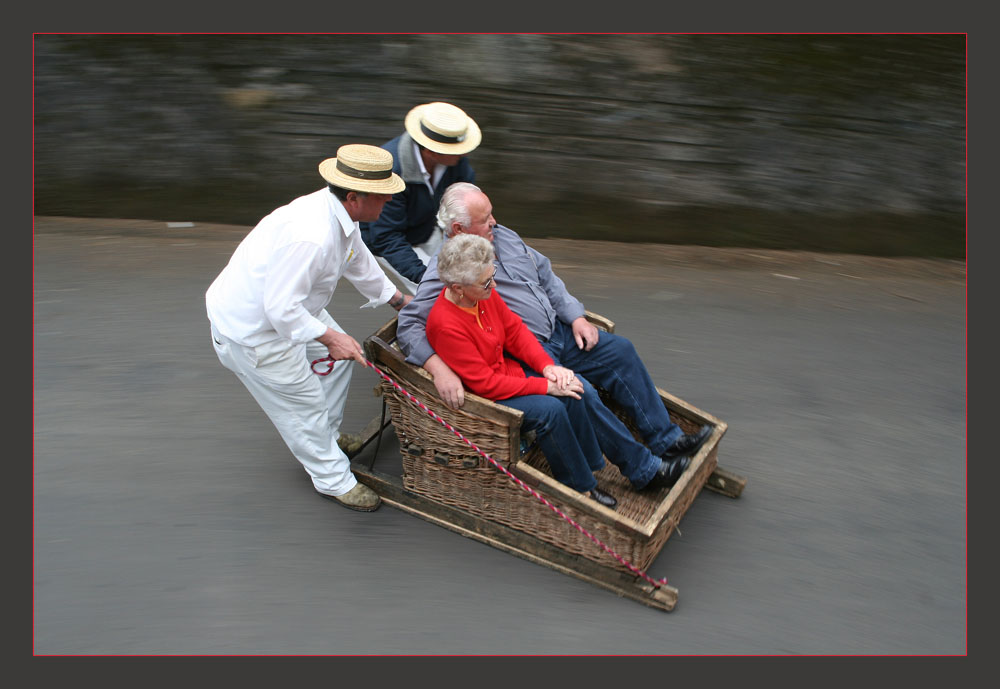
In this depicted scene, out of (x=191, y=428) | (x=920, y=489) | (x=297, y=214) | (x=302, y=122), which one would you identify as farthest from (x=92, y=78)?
(x=920, y=489)

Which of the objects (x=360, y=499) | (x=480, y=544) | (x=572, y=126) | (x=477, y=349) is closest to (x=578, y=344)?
(x=477, y=349)

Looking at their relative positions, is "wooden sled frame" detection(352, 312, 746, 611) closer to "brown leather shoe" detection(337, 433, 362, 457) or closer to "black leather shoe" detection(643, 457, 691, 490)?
"black leather shoe" detection(643, 457, 691, 490)

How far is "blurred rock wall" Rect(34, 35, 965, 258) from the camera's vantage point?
708 cm

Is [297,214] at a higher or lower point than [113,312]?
higher

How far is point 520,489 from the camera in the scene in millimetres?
3873

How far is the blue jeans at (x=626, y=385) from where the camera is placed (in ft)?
13.3

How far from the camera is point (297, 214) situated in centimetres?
365

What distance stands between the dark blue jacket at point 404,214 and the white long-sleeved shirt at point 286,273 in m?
0.55

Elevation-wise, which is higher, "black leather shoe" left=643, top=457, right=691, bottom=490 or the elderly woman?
the elderly woman

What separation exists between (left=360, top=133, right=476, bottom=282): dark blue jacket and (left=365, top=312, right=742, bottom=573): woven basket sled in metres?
0.52

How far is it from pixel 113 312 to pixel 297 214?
9.19 ft

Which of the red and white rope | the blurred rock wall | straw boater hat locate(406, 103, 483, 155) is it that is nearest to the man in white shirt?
the red and white rope

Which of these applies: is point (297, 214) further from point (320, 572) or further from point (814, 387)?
point (814, 387)

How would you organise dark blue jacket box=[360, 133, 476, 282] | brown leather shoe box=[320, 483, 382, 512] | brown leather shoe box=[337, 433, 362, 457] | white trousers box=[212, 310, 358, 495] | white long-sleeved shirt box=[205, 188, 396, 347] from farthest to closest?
brown leather shoe box=[337, 433, 362, 457]
dark blue jacket box=[360, 133, 476, 282]
brown leather shoe box=[320, 483, 382, 512]
white trousers box=[212, 310, 358, 495]
white long-sleeved shirt box=[205, 188, 396, 347]
